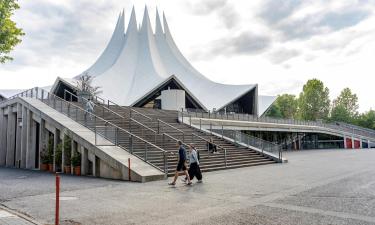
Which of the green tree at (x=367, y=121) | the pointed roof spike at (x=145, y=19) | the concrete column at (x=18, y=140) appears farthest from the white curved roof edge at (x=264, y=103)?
the concrete column at (x=18, y=140)

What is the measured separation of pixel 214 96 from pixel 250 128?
17984 mm

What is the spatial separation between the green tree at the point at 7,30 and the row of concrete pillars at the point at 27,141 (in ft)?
14.1

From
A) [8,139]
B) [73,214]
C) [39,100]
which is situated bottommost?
[73,214]

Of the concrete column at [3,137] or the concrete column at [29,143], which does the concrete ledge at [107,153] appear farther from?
the concrete column at [3,137]

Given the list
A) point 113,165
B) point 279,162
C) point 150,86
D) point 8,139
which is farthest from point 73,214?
point 150,86

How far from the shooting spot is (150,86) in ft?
139

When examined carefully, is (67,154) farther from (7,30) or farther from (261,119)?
(261,119)

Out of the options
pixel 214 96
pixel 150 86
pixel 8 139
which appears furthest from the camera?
pixel 214 96

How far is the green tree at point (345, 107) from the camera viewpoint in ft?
208

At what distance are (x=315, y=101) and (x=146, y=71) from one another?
3578cm

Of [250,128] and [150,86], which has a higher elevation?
[150,86]

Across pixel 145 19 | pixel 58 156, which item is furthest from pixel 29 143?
pixel 145 19

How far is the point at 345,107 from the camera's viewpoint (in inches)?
2618

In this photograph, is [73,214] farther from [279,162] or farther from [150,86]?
[150,86]
